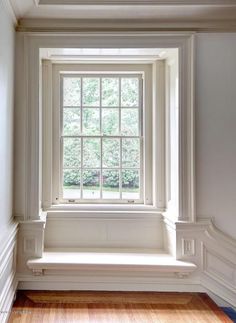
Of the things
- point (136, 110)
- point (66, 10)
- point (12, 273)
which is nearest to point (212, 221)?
point (136, 110)

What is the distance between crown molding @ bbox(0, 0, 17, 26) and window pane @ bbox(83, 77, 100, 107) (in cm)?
88

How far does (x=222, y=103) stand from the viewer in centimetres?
287

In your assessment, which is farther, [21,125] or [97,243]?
[97,243]

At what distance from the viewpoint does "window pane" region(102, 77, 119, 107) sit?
3301mm

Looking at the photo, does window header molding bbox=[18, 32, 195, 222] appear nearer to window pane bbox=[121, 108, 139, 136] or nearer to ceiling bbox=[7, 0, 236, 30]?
ceiling bbox=[7, 0, 236, 30]

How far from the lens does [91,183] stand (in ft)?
10.8

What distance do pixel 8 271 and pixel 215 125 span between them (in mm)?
2115

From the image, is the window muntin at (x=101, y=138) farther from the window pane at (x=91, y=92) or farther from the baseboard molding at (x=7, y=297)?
the baseboard molding at (x=7, y=297)

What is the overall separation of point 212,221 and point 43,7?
2309 mm

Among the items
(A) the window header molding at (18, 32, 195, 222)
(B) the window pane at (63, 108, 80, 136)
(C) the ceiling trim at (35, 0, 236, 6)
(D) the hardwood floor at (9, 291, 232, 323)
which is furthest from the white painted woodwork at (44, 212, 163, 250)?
(C) the ceiling trim at (35, 0, 236, 6)

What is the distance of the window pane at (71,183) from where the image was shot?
3.27 meters

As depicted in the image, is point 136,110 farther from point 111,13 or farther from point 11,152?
point 11,152

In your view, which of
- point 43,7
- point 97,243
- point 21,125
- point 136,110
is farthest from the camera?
point 136,110

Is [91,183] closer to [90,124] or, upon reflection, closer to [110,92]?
[90,124]
